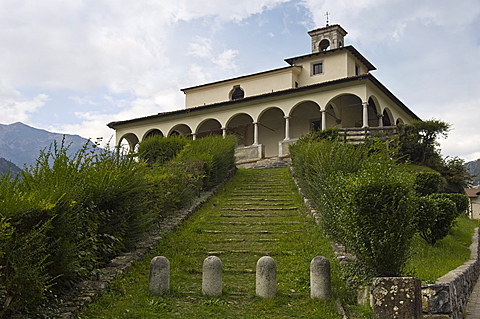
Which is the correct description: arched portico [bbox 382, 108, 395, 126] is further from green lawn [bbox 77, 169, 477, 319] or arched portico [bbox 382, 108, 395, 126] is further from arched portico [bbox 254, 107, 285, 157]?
green lawn [bbox 77, 169, 477, 319]

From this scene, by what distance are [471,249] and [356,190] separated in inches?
233

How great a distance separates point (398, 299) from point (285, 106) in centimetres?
2206

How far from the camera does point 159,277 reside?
6910mm

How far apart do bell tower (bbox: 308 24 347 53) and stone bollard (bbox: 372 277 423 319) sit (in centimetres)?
2743

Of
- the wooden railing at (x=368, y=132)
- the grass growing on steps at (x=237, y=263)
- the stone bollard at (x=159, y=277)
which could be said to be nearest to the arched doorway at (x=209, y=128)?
the wooden railing at (x=368, y=132)

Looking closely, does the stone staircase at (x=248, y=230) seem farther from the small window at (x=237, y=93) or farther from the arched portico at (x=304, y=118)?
the small window at (x=237, y=93)

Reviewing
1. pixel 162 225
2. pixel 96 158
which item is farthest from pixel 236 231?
pixel 96 158

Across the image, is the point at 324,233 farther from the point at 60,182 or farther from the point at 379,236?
the point at 60,182

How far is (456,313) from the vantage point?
Answer: 248 inches

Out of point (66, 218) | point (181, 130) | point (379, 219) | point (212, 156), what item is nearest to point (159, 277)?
point (66, 218)

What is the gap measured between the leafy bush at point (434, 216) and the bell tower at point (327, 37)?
21.9m

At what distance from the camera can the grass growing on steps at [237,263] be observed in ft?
20.9

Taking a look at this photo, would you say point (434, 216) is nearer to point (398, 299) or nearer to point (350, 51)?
point (398, 299)

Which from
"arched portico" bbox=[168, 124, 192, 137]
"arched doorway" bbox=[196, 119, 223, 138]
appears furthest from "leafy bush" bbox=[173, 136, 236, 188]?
"arched portico" bbox=[168, 124, 192, 137]
